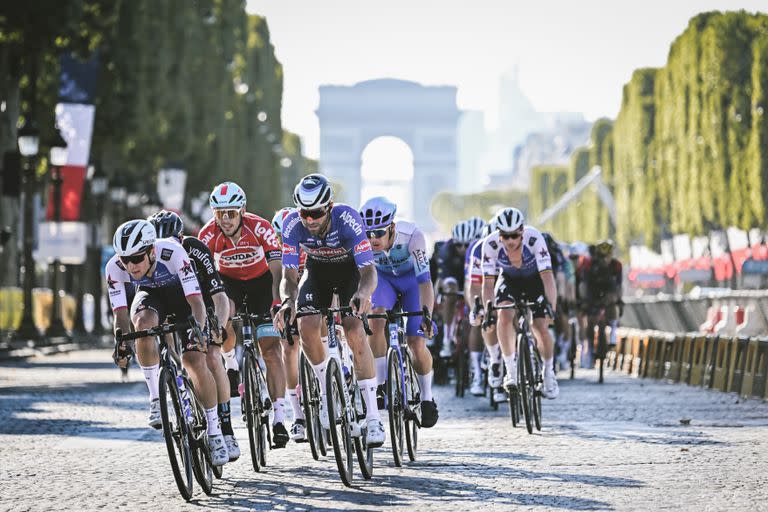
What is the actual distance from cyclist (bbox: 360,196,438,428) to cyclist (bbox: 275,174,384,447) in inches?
24.9

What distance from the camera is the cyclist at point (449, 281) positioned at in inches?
749

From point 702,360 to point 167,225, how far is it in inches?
455

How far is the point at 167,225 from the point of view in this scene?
1112 centimetres

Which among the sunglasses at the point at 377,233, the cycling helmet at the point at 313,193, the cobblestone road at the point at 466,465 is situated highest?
the cycling helmet at the point at 313,193

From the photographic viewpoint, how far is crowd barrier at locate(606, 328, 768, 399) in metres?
18.5

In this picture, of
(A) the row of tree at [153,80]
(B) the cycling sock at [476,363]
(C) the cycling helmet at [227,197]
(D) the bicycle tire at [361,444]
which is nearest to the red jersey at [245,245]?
(C) the cycling helmet at [227,197]

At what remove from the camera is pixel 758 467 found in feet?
34.5

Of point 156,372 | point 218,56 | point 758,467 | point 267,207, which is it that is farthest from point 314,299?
point 267,207

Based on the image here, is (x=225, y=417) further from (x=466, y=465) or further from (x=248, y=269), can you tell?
(x=248, y=269)

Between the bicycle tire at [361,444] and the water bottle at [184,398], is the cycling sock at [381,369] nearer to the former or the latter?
the bicycle tire at [361,444]

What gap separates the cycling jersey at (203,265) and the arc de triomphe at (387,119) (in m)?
148

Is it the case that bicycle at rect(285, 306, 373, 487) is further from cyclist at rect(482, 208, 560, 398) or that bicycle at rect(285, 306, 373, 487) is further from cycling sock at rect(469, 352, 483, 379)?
cycling sock at rect(469, 352, 483, 379)

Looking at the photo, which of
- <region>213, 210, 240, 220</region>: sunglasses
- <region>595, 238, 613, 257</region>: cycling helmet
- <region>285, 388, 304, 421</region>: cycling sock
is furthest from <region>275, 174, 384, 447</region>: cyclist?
<region>595, 238, 613, 257</region>: cycling helmet

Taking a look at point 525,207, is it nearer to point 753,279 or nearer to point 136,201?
point 753,279
